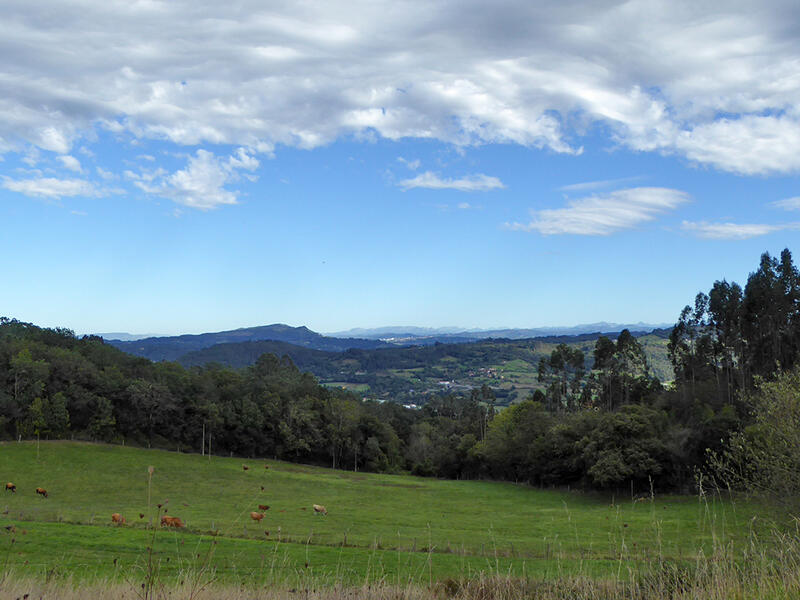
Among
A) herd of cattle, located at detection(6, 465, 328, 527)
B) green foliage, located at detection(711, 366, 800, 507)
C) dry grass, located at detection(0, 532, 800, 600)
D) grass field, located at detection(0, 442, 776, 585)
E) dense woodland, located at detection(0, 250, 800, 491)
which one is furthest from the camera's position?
dense woodland, located at detection(0, 250, 800, 491)

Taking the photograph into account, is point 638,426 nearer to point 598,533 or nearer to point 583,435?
point 583,435

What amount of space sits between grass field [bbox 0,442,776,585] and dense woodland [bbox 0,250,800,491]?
4586 millimetres

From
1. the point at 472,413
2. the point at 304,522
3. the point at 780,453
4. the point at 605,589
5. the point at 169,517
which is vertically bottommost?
the point at 472,413

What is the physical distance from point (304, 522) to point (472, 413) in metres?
70.8

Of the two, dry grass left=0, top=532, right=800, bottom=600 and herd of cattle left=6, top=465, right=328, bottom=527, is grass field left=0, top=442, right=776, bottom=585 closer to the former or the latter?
herd of cattle left=6, top=465, right=328, bottom=527

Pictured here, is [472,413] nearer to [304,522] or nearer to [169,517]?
[304,522]

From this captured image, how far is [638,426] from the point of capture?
59000 mm

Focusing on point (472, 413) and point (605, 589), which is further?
point (472, 413)

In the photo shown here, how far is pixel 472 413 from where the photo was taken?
108m

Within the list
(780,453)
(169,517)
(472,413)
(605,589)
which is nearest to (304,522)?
(169,517)

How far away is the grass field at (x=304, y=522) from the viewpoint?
21.0 meters

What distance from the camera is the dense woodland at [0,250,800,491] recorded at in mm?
60219

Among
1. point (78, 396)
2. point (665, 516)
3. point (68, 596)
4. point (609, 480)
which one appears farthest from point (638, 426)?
point (78, 396)

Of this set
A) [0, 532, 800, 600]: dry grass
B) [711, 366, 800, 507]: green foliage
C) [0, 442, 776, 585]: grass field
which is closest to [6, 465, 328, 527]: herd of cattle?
[0, 442, 776, 585]: grass field
